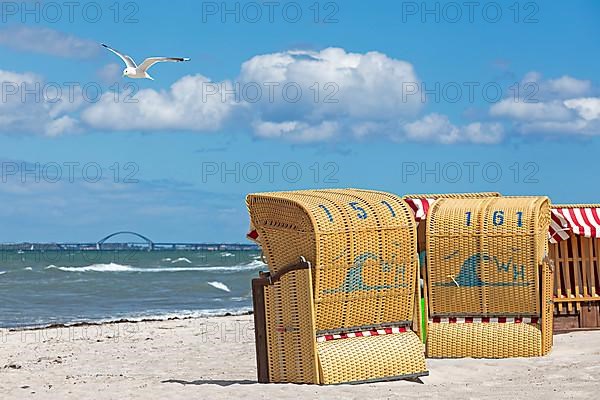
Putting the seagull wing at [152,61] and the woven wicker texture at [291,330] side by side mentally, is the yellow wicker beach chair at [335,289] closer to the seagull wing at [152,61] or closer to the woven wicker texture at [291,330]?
the woven wicker texture at [291,330]

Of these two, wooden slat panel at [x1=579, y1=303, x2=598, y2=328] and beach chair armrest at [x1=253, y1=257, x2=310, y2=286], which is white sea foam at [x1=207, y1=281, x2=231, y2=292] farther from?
beach chair armrest at [x1=253, y1=257, x2=310, y2=286]

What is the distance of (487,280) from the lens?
1109 cm

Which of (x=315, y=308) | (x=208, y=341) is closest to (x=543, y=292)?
(x=315, y=308)

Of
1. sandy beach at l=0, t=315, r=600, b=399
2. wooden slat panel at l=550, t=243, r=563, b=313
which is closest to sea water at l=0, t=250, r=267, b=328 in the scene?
sandy beach at l=0, t=315, r=600, b=399

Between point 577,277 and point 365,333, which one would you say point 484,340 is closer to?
point 365,333

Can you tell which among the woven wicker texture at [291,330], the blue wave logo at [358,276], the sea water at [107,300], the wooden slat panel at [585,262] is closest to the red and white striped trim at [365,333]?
the woven wicker texture at [291,330]

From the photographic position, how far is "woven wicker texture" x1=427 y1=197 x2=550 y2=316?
11.0 m

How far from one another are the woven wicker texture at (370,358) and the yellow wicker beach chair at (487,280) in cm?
187

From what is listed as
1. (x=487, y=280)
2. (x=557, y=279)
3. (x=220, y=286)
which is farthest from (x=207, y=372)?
(x=220, y=286)

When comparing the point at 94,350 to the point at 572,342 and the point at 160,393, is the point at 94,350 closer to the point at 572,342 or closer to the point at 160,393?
the point at 160,393

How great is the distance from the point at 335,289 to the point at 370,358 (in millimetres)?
754

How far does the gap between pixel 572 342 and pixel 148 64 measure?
6.73 metres

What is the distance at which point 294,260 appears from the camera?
891 cm

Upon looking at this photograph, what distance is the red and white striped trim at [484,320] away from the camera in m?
11.2
